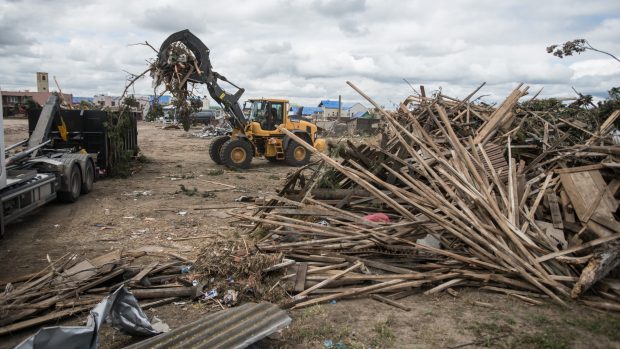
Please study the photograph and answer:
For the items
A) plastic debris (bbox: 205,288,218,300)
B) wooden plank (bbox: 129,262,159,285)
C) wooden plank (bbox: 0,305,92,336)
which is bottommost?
wooden plank (bbox: 0,305,92,336)

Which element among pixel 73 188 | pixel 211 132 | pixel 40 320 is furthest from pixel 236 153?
pixel 211 132

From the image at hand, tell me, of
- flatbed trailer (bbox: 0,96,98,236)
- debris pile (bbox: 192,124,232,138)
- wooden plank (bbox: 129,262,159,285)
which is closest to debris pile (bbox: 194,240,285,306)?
wooden plank (bbox: 129,262,159,285)

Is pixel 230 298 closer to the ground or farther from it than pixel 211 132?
closer to the ground

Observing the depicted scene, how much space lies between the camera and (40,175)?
873 cm

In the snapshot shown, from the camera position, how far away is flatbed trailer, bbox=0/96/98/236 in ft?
23.1

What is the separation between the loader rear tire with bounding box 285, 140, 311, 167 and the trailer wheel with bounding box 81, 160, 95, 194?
740cm

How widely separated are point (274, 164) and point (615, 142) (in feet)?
40.3

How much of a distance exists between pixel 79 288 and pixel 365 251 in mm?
3407

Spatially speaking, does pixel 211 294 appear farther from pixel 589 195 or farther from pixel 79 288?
pixel 589 195

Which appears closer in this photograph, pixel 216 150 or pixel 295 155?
pixel 216 150

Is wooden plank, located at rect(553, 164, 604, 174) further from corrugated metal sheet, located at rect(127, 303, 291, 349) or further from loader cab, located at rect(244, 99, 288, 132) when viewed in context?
loader cab, located at rect(244, 99, 288, 132)

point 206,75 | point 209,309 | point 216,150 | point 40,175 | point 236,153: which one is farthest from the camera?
point 216,150

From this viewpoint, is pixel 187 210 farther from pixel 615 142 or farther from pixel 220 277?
pixel 615 142

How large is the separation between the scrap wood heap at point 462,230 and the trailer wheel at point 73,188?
4.90 metres
